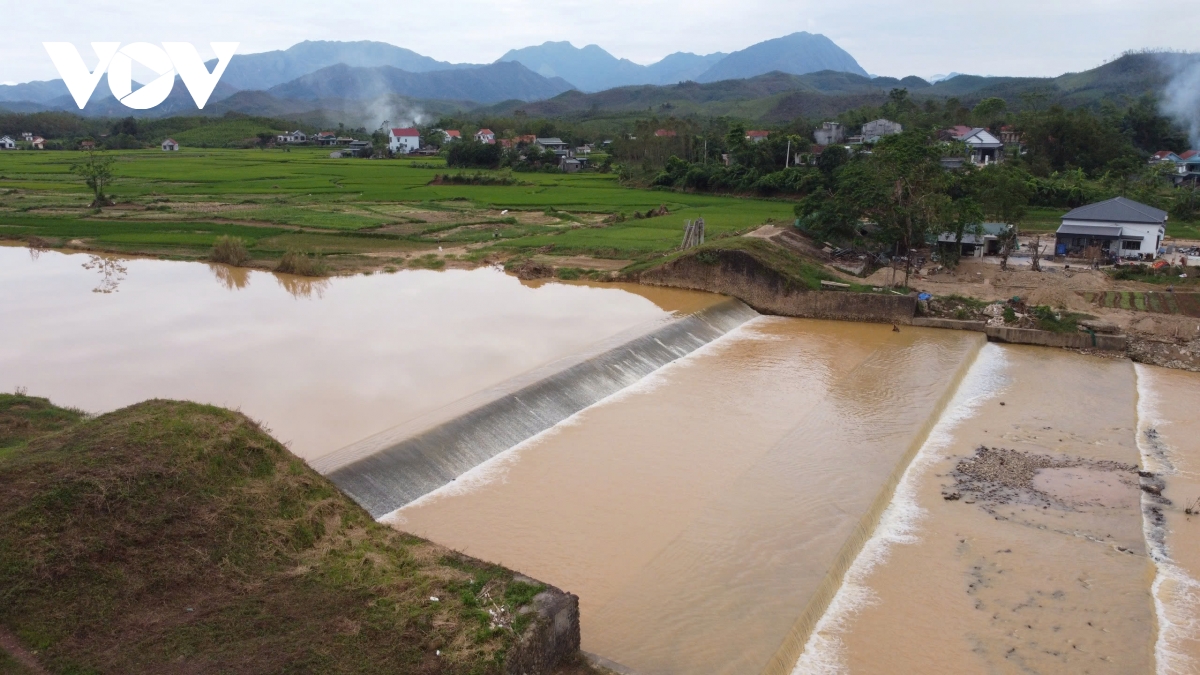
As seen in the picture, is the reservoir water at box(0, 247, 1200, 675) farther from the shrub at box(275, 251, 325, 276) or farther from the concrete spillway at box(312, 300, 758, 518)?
the shrub at box(275, 251, 325, 276)

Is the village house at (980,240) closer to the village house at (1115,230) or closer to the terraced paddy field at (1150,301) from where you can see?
the village house at (1115,230)

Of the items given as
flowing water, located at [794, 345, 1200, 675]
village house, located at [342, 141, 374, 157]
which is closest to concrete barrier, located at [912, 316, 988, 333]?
flowing water, located at [794, 345, 1200, 675]

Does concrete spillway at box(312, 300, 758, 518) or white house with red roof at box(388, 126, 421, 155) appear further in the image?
white house with red roof at box(388, 126, 421, 155)

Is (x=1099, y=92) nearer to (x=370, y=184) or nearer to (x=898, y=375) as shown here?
(x=370, y=184)

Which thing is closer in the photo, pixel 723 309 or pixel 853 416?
pixel 853 416

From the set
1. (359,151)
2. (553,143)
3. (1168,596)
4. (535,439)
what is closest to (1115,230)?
(1168,596)

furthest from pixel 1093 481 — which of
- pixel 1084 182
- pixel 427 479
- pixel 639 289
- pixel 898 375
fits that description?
pixel 1084 182
